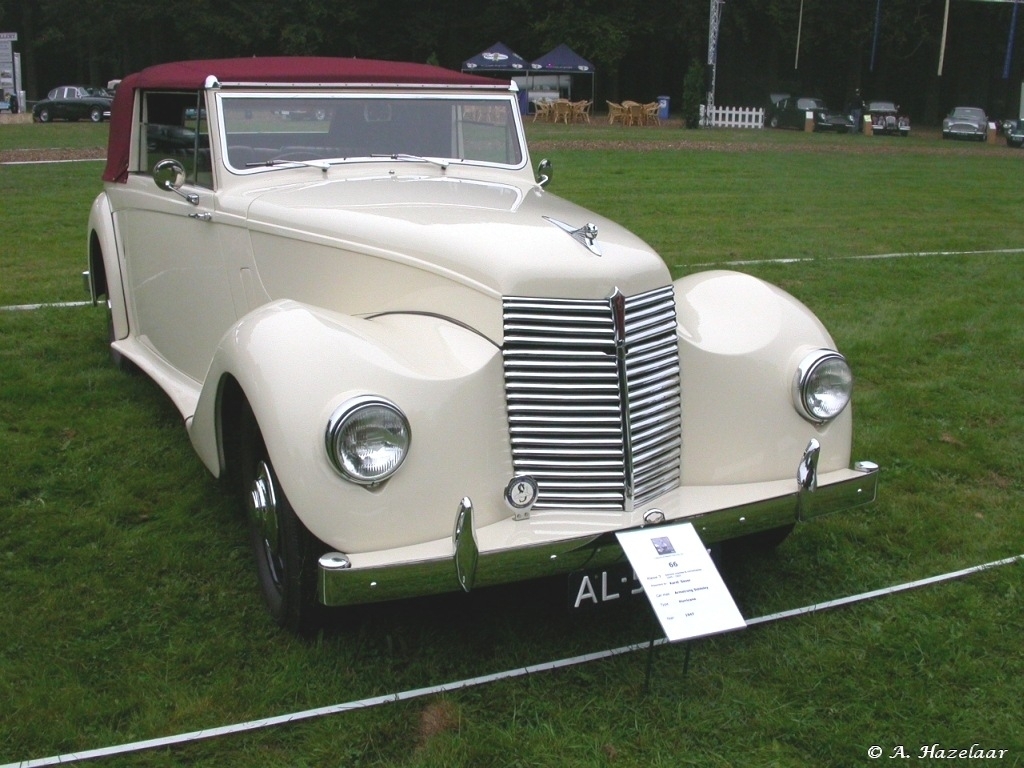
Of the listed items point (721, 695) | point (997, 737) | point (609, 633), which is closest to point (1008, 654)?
point (997, 737)

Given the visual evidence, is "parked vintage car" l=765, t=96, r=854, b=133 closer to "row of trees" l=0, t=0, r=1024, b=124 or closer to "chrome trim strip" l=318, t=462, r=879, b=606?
"row of trees" l=0, t=0, r=1024, b=124

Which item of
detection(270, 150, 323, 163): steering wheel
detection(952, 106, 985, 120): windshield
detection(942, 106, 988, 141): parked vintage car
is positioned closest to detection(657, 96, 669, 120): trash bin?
detection(942, 106, 988, 141): parked vintage car

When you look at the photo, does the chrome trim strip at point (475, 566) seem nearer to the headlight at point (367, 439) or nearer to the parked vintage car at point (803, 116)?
the headlight at point (367, 439)

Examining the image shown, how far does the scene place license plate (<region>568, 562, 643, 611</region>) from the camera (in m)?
2.97

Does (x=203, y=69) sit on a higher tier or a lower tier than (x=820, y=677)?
higher

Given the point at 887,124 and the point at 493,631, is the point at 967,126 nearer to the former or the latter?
the point at 887,124

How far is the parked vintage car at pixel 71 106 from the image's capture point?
3030cm

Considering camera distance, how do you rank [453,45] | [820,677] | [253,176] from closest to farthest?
[820,677] < [253,176] < [453,45]

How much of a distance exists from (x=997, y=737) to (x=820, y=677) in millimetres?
494

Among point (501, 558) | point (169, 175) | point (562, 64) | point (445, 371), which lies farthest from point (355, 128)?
point (562, 64)

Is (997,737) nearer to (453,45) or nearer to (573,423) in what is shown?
(573,423)

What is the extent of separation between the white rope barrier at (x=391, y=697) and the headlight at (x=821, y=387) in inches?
25.9

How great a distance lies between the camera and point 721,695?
3.01m

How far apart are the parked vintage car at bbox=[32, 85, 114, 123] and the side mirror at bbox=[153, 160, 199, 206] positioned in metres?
28.8
